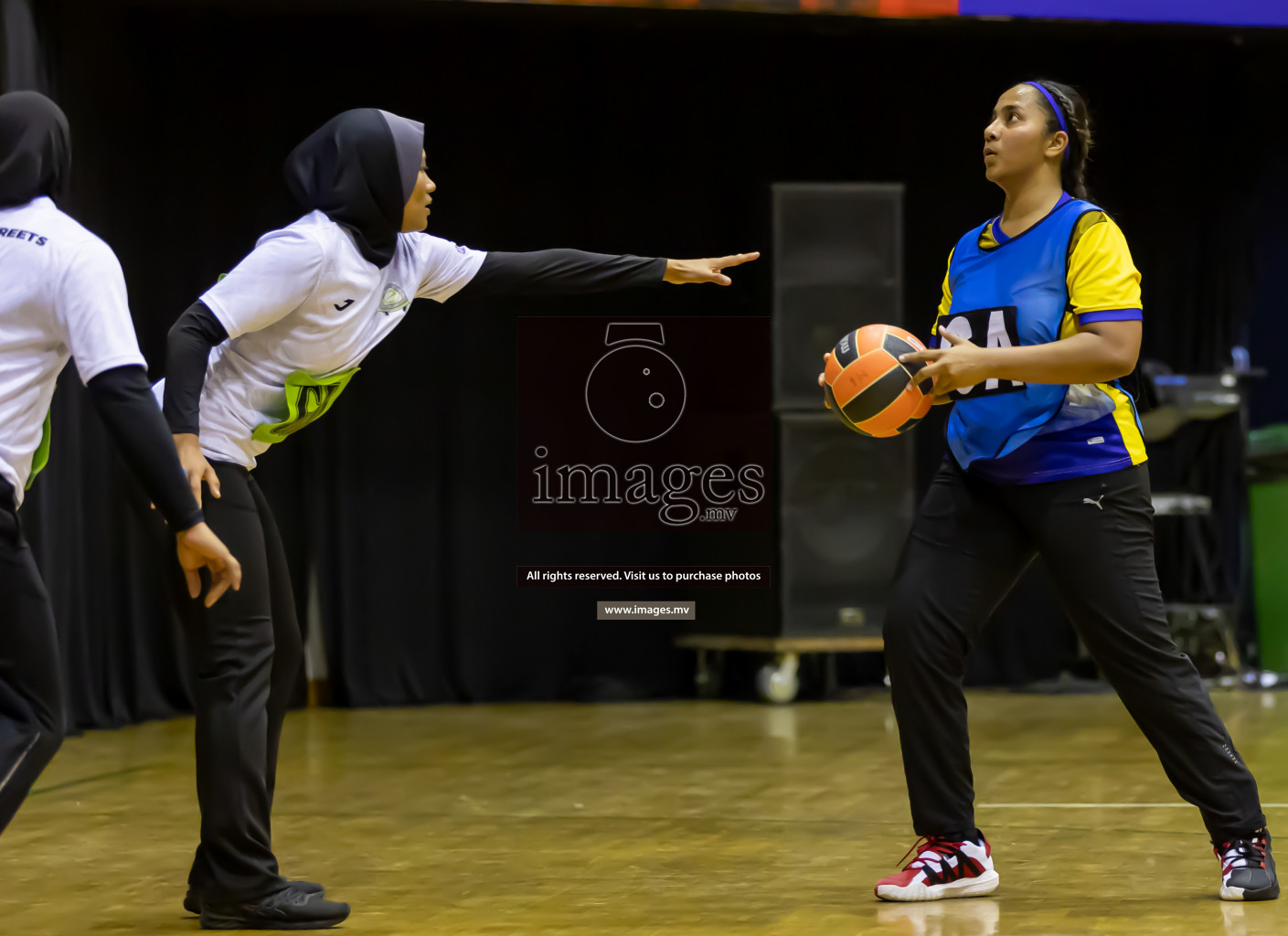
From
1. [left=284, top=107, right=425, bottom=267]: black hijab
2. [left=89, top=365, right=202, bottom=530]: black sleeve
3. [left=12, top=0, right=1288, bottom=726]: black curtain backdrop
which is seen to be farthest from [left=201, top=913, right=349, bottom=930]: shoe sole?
[left=12, top=0, right=1288, bottom=726]: black curtain backdrop

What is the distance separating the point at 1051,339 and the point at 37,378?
175cm

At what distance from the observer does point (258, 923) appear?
8.24 feet

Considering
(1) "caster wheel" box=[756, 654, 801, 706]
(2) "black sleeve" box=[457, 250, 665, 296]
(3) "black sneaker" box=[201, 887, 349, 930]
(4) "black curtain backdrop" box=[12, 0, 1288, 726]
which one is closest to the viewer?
(3) "black sneaker" box=[201, 887, 349, 930]

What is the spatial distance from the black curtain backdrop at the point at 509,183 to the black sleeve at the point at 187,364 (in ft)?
11.7

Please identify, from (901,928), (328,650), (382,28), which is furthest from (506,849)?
(382,28)

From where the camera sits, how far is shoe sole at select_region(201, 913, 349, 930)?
251cm

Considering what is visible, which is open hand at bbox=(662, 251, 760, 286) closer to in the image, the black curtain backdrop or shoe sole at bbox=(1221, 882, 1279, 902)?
shoe sole at bbox=(1221, 882, 1279, 902)

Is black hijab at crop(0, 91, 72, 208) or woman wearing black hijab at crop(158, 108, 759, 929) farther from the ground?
black hijab at crop(0, 91, 72, 208)

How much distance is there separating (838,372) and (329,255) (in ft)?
3.22

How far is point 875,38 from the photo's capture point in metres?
6.36

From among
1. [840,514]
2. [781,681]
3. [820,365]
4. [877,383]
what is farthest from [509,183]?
[877,383]

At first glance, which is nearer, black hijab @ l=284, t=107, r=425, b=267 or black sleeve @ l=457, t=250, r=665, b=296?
black hijab @ l=284, t=107, r=425, b=267

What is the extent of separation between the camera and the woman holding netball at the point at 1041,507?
2654mm

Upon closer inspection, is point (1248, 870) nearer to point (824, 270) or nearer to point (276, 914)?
point (276, 914)
